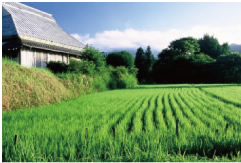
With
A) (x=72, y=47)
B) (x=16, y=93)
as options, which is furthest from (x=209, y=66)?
(x=16, y=93)

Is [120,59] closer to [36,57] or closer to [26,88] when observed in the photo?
[36,57]

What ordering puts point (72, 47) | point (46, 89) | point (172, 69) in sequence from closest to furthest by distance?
1. point (46, 89)
2. point (72, 47)
3. point (172, 69)

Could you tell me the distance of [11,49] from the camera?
41.5 feet

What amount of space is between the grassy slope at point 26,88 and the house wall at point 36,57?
652cm

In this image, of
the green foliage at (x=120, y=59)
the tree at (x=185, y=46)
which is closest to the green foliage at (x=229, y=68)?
the tree at (x=185, y=46)

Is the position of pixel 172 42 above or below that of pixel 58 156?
above

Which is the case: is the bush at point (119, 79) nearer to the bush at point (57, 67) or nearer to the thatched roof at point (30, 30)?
the thatched roof at point (30, 30)

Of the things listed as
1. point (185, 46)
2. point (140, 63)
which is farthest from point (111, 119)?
point (140, 63)

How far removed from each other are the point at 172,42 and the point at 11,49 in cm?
2372

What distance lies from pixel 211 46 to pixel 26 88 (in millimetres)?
33350

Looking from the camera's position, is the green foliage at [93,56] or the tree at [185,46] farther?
the tree at [185,46]

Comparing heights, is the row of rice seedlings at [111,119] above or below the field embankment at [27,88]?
below

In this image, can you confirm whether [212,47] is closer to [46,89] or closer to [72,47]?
[72,47]

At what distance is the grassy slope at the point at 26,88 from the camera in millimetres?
5660
